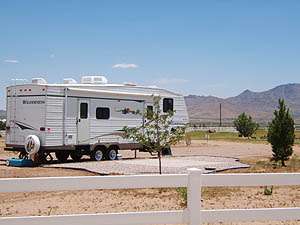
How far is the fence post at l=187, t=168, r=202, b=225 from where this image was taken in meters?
5.90

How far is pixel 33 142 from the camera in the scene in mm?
18469

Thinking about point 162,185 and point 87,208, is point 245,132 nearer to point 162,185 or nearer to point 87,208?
point 87,208

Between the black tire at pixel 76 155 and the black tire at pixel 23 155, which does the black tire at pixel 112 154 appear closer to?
the black tire at pixel 76 155

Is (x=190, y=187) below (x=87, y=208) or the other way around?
the other way around

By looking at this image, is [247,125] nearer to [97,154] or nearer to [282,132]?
[282,132]

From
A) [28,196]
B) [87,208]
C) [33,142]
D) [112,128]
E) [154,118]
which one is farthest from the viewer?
[112,128]

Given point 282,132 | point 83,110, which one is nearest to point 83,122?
point 83,110

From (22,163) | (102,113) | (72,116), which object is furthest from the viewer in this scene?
(102,113)

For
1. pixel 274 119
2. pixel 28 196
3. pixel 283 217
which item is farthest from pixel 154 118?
pixel 283 217

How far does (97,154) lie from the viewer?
2072 cm

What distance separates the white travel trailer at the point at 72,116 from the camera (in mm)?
18672

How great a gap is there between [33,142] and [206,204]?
9.74m

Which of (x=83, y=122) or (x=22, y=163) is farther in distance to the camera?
(x=83, y=122)

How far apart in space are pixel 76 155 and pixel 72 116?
184 cm
